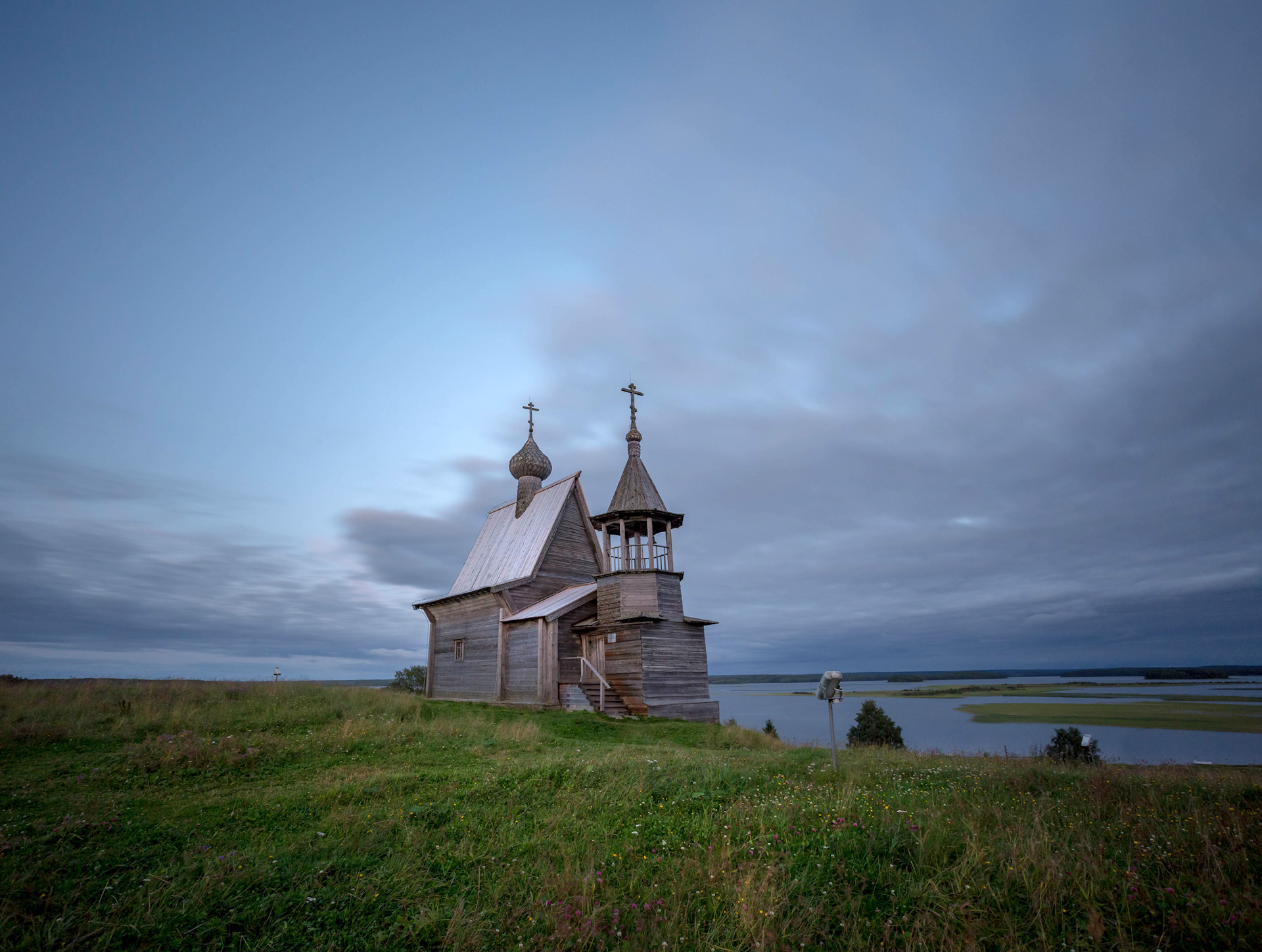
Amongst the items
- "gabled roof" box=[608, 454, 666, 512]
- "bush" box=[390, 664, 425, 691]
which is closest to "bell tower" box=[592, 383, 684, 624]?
"gabled roof" box=[608, 454, 666, 512]

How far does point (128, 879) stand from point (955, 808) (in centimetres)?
934

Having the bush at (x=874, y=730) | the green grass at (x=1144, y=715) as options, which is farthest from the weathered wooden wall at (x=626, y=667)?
the green grass at (x=1144, y=715)

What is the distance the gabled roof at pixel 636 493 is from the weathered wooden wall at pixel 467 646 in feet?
25.7

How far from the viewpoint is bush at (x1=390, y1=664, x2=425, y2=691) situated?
4434cm

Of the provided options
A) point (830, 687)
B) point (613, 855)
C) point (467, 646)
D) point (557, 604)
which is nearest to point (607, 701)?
point (557, 604)

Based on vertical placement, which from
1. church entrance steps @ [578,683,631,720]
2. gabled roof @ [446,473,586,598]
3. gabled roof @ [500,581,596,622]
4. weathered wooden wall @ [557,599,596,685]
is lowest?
church entrance steps @ [578,683,631,720]

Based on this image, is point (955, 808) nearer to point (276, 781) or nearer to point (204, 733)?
point (276, 781)

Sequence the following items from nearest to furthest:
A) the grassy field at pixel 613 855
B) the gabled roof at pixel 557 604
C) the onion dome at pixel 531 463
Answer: the grassy field at pixel 613 855 → the gabled roof at pixel 557 604 → the onion dome at pixel 531 463

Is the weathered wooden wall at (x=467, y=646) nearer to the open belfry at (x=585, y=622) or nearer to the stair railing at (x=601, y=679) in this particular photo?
the open belfry at (x=585, y=622)

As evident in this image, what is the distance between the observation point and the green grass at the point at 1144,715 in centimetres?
3984

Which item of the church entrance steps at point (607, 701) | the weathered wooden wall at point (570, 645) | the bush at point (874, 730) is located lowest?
the bush at point (874, 730)

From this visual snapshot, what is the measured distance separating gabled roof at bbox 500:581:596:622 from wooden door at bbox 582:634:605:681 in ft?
5.14

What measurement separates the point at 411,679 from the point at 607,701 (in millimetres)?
27062

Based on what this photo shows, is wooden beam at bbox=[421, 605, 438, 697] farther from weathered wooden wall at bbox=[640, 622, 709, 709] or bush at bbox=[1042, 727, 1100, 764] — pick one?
bush at bbox=[1042, 727, 1100, 764]
